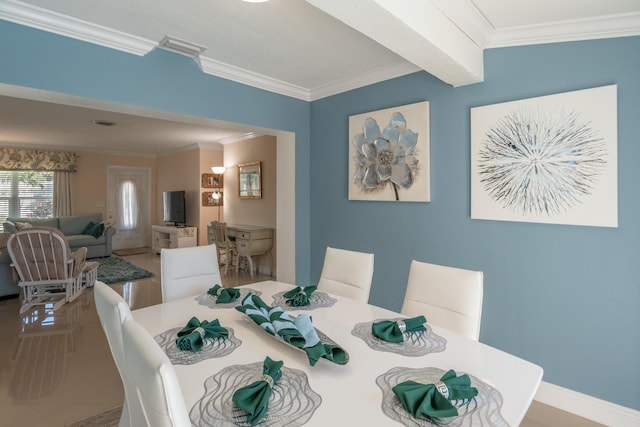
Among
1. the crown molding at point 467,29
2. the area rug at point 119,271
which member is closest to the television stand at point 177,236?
the area rug at point 119,271

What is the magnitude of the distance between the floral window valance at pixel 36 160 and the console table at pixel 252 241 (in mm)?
4968

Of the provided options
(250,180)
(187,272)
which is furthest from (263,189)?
(187,272)

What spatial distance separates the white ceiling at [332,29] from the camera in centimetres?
184

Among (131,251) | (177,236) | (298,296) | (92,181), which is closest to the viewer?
(298,296)

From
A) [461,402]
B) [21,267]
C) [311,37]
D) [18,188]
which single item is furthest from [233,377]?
[18,188]

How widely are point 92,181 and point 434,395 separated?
9322 mm

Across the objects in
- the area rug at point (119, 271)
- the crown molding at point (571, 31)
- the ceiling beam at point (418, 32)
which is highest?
the crown molding at point (571, 31)

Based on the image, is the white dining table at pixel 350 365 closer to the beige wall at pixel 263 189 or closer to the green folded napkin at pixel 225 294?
the green folded napkin at pixel 225 294

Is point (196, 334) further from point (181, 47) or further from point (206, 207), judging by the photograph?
point (206, 207)

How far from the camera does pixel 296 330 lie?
54.2 inches

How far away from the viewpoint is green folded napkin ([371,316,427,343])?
55.5 inches

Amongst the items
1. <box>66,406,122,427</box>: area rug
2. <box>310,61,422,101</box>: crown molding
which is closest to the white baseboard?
<box>310,61,422,101</box>: crown molding

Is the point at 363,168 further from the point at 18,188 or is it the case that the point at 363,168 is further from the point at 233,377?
the point at 18,188

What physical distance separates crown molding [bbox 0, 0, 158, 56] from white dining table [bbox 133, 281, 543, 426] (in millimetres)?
1960
